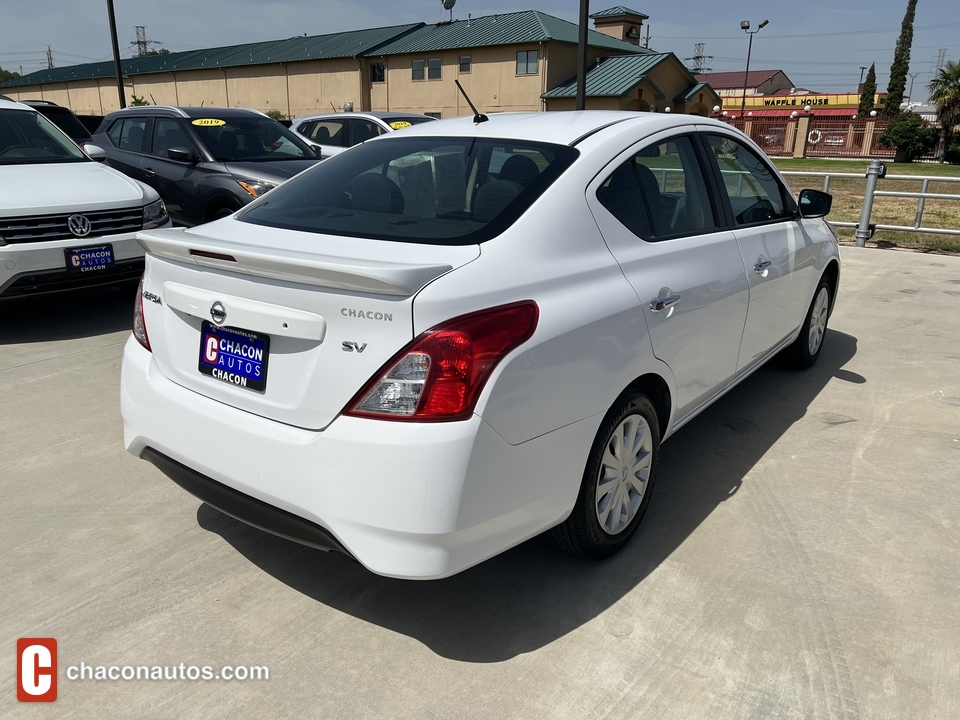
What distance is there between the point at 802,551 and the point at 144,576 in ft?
8.46

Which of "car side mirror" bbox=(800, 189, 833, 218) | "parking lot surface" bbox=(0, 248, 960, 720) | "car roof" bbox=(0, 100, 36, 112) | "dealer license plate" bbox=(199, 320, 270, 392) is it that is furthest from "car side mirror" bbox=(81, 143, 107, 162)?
"car side mirror" bbox=(800, 189, 833, 218)

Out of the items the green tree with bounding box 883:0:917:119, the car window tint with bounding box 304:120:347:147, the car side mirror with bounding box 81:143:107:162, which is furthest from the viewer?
the green tree with bounding box 883:0:917:119

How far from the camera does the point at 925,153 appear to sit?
39.1m

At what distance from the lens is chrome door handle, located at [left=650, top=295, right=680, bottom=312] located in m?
2.91

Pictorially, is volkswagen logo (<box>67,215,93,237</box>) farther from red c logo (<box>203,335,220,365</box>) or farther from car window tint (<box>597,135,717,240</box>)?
car window tint (<box>597,135,717,240</box>)

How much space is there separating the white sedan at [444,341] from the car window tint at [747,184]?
416 mm

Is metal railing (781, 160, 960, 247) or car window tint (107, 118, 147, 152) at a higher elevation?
car window tint (107, 118, 147, 152)

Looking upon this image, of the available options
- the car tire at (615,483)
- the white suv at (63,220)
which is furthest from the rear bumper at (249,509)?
the white suv at (63,220)

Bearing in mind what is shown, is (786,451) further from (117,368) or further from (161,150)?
(161,150)

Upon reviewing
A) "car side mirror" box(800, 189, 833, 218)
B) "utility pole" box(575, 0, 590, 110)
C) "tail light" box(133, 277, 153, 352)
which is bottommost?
"tail light" box(133, 277, 153, 352)

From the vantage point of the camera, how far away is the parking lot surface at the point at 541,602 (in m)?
2.33

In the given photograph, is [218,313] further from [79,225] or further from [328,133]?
[328,133]

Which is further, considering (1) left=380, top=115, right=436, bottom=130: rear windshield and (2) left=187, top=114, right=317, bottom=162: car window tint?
(1) left=380, top=115, right=436, bottom=130: rear windshield

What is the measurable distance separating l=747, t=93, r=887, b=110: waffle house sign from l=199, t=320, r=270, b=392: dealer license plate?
67.1m
